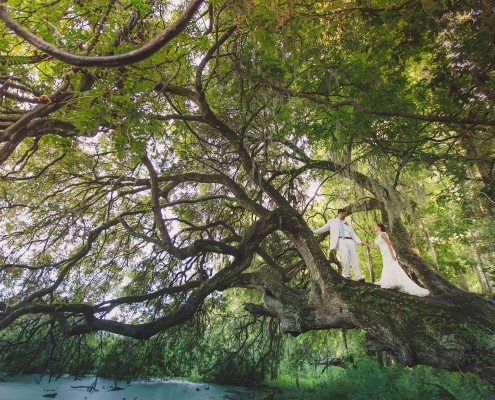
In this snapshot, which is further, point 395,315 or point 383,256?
point 383,256

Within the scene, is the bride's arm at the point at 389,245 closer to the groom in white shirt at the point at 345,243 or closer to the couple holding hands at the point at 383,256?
the couple holding hands at the point at 383,256

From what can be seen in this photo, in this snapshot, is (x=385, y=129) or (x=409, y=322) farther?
(x=385, y=129)

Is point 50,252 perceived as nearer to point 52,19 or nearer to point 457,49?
point 52,19

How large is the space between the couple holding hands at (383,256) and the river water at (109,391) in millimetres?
4622

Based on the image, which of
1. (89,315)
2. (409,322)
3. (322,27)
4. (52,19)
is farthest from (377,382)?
(52,19)

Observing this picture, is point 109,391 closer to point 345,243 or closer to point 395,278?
point 345,243

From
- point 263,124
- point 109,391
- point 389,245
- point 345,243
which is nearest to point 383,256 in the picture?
point 389,245

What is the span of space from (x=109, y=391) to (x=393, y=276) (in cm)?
785

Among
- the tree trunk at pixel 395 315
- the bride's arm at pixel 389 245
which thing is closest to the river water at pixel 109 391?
the tree trunk at pixel 395 315

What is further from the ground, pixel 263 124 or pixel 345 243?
pixel 263 124

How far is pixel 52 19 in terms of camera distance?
2.88 m

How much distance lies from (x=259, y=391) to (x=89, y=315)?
5929 millimetres

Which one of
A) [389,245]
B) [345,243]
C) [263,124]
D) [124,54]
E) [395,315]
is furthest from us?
[345,243]

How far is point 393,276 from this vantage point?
4.96m
